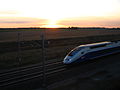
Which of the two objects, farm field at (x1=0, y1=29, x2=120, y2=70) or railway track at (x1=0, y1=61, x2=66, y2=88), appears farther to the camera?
farm field at (x1=0, y1=29, x2=120, y2=70)

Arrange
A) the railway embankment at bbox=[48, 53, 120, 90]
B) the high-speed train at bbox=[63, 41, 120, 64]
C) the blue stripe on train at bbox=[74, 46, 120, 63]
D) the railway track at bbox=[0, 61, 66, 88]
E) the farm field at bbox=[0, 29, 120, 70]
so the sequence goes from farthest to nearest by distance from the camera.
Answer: the farm field at bbox=[0, 29, 120, 70] → the blue stripe on train at bbox=[74, 46, 120, 63] → the high-speed train at bbox=[63, 41, 120, 64] → the railway track at bbox=[0, 61, 66, 88] → the railway embankment at bbox=[48, 53, 120, 90]

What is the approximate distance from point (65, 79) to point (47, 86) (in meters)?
2.63

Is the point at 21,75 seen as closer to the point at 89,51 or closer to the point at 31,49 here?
the point at 89,51

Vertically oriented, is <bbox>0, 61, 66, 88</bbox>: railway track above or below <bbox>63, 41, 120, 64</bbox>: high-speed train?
below

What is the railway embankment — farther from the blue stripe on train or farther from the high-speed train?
the high-speed train

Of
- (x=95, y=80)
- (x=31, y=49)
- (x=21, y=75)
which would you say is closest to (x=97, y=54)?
(x=95, y=80)

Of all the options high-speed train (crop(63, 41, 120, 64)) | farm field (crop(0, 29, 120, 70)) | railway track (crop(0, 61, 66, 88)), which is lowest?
railway track (crop(0, 61, 66, 88))

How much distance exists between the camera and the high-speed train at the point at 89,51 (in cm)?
2320

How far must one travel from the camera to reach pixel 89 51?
24.9 m

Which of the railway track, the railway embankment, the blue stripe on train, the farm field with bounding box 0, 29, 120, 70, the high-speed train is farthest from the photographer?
the farm field with bounding box 0, 29, 120, 70

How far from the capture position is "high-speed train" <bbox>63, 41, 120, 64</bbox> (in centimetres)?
2320

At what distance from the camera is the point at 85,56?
24.3 metres

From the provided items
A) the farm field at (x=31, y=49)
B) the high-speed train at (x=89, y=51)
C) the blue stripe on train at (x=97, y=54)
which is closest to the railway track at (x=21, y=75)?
the high-speed train at (x=89, y=51)

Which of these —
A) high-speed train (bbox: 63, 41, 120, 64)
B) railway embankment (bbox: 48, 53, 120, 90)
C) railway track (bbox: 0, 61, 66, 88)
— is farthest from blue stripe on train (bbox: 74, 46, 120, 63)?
railway track (bbox: 0, 61, 66, 88)
